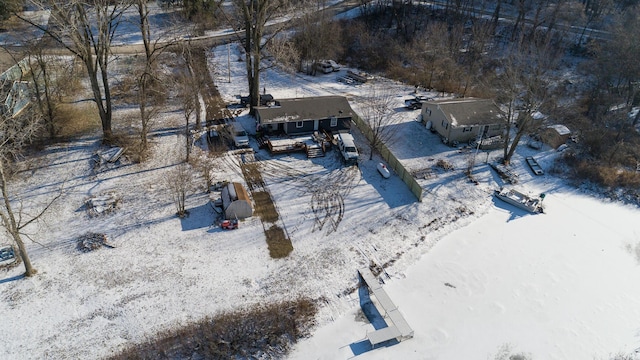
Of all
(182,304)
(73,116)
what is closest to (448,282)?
(182,304)

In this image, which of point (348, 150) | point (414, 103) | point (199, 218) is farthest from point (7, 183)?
point (414, 103)

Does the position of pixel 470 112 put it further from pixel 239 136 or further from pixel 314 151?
pixel 239 136

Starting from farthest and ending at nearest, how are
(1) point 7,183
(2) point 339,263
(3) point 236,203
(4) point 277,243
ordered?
(1) point 7,183 → (3) point 236,203 → (4) point 277,243 → (2) point 339,263

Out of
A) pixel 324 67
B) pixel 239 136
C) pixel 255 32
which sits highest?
pixel 255 32

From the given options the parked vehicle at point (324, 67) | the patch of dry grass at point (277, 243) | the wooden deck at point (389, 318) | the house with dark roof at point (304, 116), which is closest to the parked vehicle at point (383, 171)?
the house with dark roof at point (304, 116)

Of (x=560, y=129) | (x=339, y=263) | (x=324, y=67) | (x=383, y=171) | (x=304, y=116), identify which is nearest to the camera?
(x=339, y=263)

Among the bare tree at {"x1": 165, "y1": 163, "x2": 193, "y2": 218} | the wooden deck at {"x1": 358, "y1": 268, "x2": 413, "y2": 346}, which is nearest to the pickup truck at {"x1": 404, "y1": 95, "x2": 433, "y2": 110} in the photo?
the bare tree at {"x1": 165, "y1": 163, "x2": 193, "y2": 218}

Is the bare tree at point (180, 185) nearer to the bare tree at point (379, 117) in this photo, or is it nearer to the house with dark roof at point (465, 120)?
the bare tree at point (379, 117)

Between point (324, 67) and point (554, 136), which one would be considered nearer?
point (554, 136)
